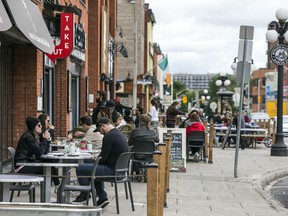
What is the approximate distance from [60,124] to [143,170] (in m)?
6.44

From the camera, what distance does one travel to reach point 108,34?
33625mm

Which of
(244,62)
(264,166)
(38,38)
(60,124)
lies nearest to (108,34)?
(60,124)

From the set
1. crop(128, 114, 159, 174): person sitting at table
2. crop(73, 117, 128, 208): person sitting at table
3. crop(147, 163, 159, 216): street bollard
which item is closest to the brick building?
crop(73, 117, 128, 208): person sitting at table

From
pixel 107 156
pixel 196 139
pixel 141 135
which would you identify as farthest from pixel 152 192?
pixel 196 139

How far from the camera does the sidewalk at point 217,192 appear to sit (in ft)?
36.0

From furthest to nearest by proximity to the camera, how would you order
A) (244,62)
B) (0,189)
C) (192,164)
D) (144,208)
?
(192,164)
(244,62)
(144,208)
(0,189)

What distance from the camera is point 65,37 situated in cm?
1669

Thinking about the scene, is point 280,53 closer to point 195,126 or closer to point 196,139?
point 195,126

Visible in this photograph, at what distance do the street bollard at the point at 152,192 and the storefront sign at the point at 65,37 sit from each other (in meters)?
9.70

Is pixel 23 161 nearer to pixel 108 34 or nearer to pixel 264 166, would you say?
pixel 264 166

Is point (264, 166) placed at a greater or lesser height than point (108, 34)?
lesser

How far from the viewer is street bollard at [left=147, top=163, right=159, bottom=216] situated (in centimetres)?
698

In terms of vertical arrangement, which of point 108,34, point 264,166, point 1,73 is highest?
point 108,34

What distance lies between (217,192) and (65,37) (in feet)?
19.2
